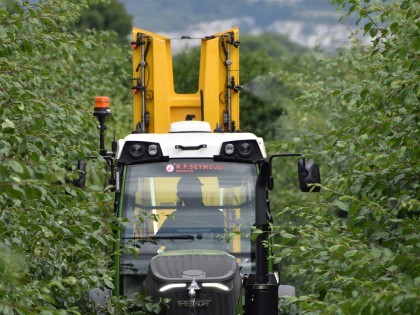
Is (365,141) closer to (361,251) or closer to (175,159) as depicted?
(361,251)

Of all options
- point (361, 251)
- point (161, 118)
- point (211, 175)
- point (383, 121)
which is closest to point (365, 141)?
point (383, 121)

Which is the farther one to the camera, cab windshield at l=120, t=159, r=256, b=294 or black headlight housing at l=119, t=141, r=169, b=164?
black headlight housing at l=119, t=141, r=169, b=164

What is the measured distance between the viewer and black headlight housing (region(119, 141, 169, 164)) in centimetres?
1210

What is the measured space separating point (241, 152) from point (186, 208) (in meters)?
0.83

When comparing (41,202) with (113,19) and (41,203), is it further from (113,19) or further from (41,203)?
(113,19)

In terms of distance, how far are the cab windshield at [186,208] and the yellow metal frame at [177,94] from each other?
2.82 m

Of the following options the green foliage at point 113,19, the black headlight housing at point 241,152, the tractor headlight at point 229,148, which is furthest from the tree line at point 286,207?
the green foliage at point 113,19

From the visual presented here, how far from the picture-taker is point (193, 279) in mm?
10570

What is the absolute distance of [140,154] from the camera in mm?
12102

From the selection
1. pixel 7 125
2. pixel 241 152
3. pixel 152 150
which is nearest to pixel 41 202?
pixel 7 125

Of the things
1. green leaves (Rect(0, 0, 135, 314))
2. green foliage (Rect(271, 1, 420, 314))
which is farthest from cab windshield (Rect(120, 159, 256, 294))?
green foliage (Rect(271, 1, 420, 314))

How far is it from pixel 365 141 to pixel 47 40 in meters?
2.77

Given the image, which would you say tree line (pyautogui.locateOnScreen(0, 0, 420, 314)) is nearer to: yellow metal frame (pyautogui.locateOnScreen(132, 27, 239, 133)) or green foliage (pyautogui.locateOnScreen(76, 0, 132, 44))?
yellow metal frame (pyautogui.locateOnScreen(132, 27, 239, 133))

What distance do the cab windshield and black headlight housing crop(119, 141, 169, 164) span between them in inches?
2.7
